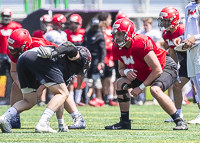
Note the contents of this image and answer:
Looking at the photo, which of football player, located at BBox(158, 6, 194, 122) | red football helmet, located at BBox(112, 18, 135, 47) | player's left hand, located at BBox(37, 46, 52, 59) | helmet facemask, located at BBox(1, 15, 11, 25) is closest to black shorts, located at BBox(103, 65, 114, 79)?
helmet facemask, located at BBox(1, 15, 11, 25)

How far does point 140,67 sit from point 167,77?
0.39 m

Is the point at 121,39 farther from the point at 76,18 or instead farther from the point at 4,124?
the point at 76,18

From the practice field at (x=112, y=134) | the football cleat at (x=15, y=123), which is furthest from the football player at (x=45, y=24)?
the football cleat at (x=15, y=123)

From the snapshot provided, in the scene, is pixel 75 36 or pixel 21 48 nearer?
pixel 21 48

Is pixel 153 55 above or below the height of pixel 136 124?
above

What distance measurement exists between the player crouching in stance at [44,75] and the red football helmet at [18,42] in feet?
0.73

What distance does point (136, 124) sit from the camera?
8.48 m

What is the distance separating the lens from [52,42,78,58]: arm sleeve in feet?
22.2

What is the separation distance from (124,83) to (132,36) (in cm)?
72

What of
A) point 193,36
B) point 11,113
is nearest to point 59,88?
point 11,113

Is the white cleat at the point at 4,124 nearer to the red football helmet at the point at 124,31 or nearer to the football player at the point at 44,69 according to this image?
the football player at the point at 44,69

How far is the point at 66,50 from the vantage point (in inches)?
270

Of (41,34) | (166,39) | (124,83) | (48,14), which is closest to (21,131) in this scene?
(124,83)

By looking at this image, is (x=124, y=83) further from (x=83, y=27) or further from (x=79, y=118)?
(x=83, y=27)
